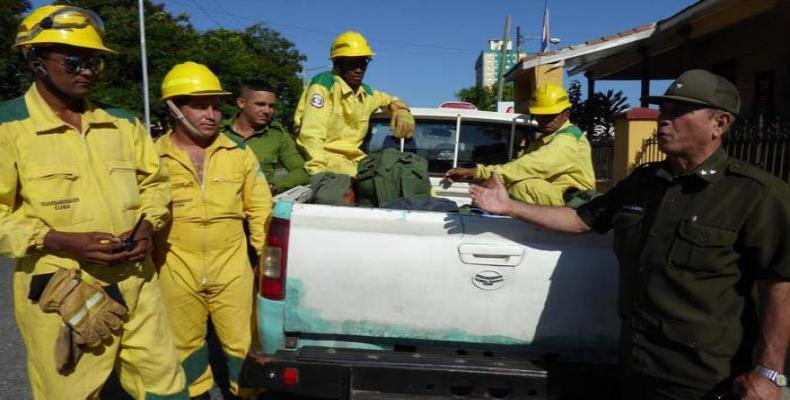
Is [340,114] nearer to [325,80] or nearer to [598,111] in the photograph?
[325,80]

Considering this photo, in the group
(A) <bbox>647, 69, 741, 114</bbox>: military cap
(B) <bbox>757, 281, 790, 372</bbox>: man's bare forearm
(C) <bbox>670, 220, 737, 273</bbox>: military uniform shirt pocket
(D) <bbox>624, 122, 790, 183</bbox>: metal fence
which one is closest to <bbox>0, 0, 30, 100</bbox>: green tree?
(D) <bbox>624, 122, 790, 183</bbox>: metal fence

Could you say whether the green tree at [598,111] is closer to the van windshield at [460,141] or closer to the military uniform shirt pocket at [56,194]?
the van windshield at [460,141]

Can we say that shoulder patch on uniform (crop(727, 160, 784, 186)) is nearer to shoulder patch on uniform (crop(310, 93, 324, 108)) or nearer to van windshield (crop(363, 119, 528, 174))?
shoulder patch on uniform (crop(310, 93, 324, 108))

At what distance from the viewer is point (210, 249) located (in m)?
3.07

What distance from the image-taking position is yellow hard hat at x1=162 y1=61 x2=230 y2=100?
3.07 m

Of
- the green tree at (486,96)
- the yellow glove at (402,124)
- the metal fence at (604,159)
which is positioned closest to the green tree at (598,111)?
the metal fence at (604,159)

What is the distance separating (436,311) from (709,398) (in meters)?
1.08

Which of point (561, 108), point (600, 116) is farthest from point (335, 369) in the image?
point (600, 116)

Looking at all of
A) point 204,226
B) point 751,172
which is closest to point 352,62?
point 204,226

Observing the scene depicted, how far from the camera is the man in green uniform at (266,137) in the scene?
3.97 m

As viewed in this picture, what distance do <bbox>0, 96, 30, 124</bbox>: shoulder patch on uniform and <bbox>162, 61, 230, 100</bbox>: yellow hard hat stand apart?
815 millimetres

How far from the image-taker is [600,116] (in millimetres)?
14625

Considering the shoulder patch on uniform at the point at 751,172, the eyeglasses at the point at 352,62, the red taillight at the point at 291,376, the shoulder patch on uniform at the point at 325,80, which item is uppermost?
the eyeglasses at the point at 352,62

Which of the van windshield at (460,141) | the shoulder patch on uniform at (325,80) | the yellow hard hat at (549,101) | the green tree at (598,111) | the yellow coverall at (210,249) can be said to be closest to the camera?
the yellow coverall at (210,249)
